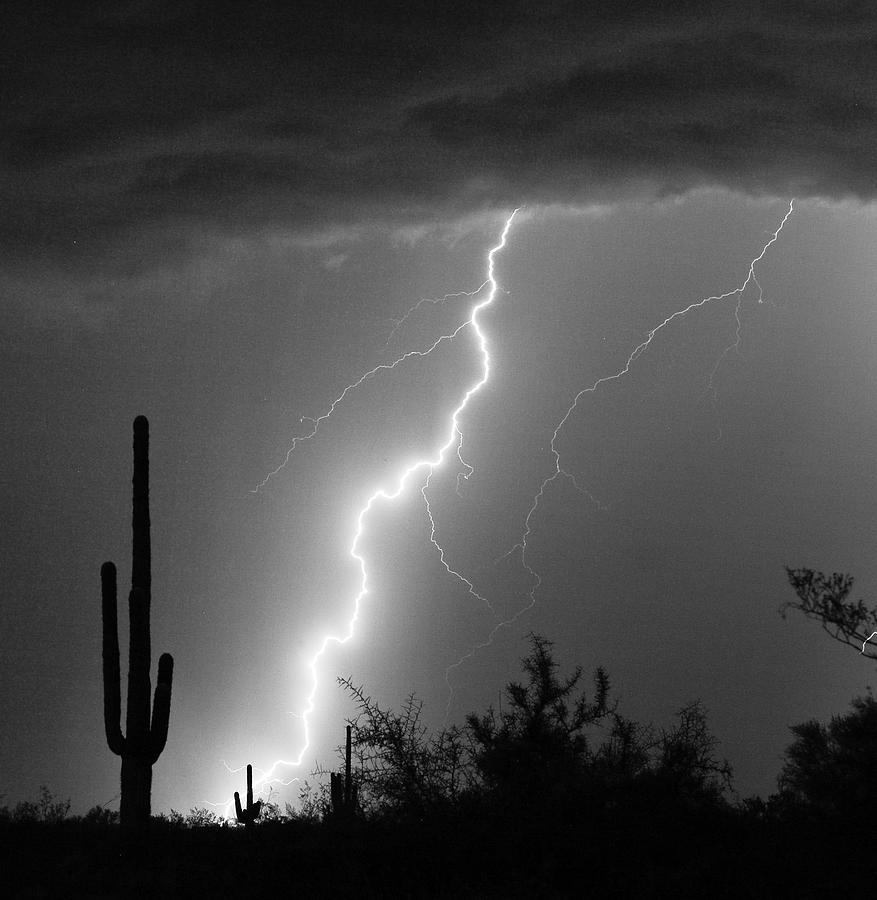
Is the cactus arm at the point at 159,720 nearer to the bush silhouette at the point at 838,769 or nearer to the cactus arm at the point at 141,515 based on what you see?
the cactus arm at the point at 141,515

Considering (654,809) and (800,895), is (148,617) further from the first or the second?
(800,895)

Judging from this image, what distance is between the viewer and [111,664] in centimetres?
1426

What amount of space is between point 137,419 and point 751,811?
378 inches

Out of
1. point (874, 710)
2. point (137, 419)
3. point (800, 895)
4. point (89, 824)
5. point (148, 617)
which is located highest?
point (137, 419)

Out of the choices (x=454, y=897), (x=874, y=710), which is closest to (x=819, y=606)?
(x=874, y=710)

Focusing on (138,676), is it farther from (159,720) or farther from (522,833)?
(522,833)

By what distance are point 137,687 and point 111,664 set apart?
45 centimetres

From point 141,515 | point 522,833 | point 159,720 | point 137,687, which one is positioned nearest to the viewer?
point 522,833

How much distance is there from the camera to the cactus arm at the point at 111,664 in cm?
1387

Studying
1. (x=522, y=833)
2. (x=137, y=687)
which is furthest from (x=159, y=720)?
(x=522, y=833)

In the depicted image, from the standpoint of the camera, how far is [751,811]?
9.55m

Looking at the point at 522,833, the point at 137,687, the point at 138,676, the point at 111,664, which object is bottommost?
the point at 522,833

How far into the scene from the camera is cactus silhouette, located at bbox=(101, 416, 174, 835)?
44.6ft

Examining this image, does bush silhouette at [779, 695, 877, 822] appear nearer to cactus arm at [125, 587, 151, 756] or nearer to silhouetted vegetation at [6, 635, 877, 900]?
silhouetted vegetation at [6, 635, 877, 900]
